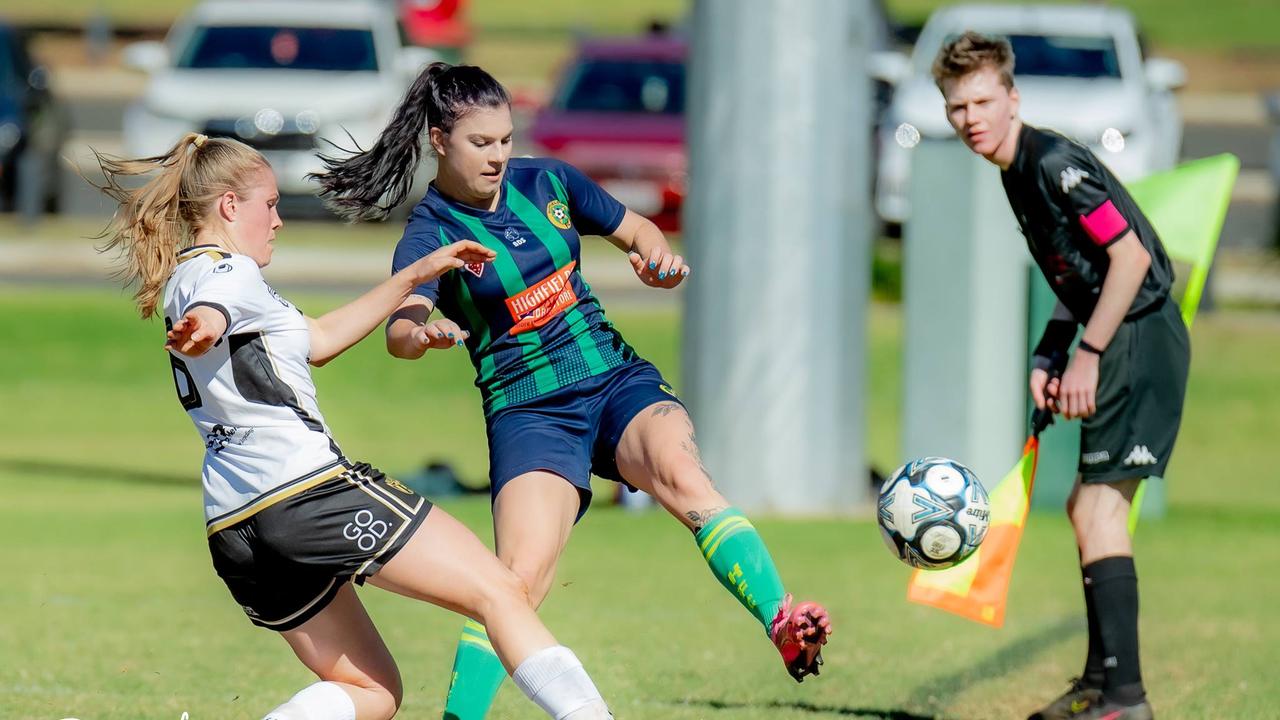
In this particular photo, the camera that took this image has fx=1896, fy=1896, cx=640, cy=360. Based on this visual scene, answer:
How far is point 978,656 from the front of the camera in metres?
7.02

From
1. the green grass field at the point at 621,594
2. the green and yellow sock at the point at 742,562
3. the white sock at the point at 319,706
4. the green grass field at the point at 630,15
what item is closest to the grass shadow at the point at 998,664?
the green grass field at the point at 621,594

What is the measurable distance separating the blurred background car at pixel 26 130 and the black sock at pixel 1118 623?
16.4 meters

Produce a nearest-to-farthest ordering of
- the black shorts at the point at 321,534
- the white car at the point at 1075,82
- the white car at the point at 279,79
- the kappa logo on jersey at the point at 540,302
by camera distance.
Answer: the black shorts at the point at 321,534
the kappa logo on jersey at the point at 540,302
the white car at the point at 1075,82
the white car at the point at 279,79

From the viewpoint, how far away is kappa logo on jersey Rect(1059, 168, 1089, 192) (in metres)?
5.47

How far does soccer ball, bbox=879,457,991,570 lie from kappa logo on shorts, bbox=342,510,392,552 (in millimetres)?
1777

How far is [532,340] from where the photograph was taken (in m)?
5.45

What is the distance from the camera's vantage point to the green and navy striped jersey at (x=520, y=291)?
5.38m

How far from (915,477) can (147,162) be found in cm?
243

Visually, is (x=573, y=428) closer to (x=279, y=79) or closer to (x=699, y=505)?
(x=699, y=505)

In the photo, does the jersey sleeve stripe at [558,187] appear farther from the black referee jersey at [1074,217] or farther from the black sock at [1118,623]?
the black sock at [1118,623]

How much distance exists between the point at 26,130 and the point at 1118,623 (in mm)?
17450

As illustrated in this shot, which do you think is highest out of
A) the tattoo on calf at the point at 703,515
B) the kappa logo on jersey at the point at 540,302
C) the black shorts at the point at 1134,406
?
the kappa logo on jersey at the point at 540,302

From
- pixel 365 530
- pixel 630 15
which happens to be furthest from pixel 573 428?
pixel 630 15

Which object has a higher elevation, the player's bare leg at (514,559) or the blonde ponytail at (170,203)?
the blonde ponytail at (170,203)
